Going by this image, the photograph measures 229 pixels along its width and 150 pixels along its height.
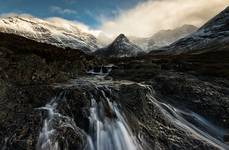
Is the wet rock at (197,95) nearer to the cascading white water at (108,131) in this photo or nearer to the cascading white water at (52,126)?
the cascading white water at (108,131)

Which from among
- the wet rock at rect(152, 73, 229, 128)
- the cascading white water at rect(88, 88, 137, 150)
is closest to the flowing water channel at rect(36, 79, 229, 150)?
the cascading white water at rect(88, 88, 137, 150)

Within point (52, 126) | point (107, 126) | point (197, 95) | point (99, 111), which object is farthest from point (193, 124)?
point (52, 126)

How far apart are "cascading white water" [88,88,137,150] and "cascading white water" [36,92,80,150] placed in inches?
62.8

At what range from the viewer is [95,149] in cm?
1827

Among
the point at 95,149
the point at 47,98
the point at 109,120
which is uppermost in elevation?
the point at 47,98

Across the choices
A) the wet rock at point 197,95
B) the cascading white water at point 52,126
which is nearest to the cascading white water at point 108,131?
the cascading white water at point 52,126

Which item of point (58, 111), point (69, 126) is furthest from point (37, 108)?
point (69, 126)

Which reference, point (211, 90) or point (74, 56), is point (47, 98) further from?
point (211, 90)

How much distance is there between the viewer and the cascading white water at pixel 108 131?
18.7 meters

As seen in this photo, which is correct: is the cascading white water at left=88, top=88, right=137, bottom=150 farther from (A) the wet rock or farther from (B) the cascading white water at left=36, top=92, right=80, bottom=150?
(A) the wet rock

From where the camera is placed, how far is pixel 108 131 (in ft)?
64.7

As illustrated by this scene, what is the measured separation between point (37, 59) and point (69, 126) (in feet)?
32.5

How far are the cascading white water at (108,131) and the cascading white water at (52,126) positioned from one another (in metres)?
1.60

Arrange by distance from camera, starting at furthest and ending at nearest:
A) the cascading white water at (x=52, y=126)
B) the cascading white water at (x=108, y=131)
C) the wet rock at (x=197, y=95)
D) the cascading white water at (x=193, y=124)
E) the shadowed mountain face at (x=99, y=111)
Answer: the wet rock at (x=197, y=95) → the cascading white water at (x=193, y=124) → the cascading white water at (x=108, y=131) → the shadowed mountain face at (x=99, y=111) → the cascading white water at (x=52, y=126)
